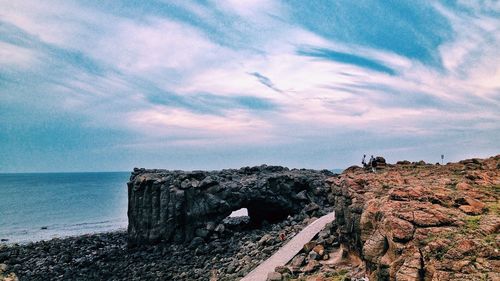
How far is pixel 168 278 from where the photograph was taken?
35.0 metres

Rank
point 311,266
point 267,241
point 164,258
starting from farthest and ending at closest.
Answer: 1. point 164,258
2. point 267,241
3. point 311,266

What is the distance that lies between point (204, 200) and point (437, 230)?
34.9 m

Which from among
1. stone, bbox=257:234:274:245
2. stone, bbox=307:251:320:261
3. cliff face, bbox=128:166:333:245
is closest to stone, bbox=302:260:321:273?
stone, bbox=307:251:320:261

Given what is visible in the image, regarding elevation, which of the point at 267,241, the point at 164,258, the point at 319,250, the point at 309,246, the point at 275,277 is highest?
the point at 319,250

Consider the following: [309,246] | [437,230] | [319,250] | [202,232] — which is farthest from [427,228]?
[202,232]

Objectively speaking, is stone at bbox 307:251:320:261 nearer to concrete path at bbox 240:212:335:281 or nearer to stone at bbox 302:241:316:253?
stone at bbox 302:241:316:253

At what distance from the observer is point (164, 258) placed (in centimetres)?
4075

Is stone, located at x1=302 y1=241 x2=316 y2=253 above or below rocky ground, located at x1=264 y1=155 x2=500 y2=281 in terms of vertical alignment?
below

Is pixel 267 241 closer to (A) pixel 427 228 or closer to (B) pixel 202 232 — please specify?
(B) pixel 202 232

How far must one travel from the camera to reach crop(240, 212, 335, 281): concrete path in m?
27.4

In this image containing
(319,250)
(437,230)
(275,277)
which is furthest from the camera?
(319,250)

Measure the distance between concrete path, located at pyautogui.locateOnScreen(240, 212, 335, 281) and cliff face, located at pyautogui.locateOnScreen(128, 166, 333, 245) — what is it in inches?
359

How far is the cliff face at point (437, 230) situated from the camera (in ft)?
36.2

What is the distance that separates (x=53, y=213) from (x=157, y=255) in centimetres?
7667
